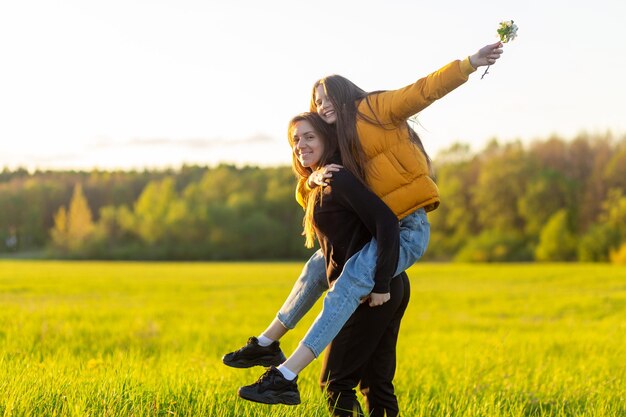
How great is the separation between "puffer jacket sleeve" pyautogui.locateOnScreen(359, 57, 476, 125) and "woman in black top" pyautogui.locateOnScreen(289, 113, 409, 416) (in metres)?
0.31

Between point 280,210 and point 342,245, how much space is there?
88.7 meters

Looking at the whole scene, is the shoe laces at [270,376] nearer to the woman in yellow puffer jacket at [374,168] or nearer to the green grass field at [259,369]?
the woman in yellow puffer jacket at [374,168]

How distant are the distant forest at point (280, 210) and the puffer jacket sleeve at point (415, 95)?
48.9 meters

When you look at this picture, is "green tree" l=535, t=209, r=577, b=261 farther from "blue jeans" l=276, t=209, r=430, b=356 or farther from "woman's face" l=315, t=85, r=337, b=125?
"woman's face" l=315, t=85, r=337, b=125

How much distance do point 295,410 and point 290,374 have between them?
48 cm

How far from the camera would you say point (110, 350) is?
9070 millimetres

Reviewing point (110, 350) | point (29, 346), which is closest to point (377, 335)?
point (29, 346)

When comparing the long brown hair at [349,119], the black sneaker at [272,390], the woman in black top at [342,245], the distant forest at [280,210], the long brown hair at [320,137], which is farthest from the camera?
the distant forest at [280,210]

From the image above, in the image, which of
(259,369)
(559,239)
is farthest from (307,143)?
(559,239)

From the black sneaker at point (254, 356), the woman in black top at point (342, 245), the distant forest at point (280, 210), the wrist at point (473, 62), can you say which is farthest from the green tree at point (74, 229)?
the wrist at point (473, 62)

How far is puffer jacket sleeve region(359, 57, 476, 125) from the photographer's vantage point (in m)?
3.78

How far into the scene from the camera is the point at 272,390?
3691 mm

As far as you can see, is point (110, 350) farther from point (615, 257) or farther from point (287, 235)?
point (287, 235)

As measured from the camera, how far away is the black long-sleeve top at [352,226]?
379cm
